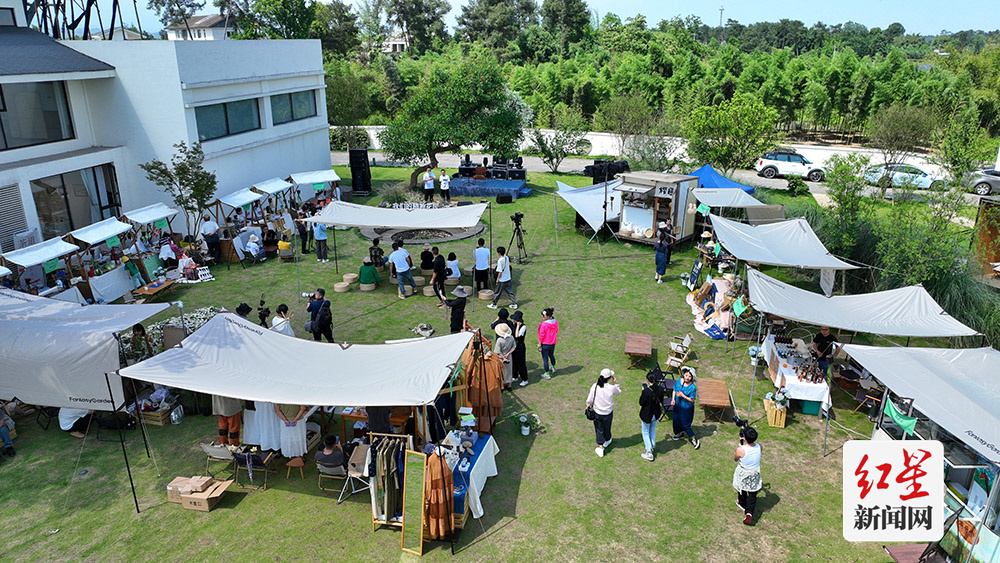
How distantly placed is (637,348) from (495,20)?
6710 cm

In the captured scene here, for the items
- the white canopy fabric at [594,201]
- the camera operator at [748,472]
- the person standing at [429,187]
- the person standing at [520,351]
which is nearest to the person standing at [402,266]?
the person standing at [520,351]

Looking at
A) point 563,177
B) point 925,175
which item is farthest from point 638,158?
point 925,175

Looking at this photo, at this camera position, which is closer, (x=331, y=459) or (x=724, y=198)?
(x=331, y=459)

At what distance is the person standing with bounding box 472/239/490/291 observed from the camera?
49.9ft

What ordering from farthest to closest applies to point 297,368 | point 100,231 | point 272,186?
point 272,186
point 100,231
point 297,368

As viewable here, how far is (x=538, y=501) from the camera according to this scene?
865 cm

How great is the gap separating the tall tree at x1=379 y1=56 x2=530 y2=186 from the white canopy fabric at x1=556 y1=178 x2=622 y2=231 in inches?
231

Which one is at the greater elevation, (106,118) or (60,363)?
(106,118)

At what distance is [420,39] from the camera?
73.9 m

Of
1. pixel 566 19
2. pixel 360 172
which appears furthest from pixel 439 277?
pixel 566 19

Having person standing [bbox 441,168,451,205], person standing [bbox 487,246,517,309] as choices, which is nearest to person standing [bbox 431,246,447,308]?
person standing [bbox 487,246,517,309]

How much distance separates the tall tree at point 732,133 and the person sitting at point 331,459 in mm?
21038

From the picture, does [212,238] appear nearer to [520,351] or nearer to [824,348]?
[520,351]

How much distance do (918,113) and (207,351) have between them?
3436 centimetres
